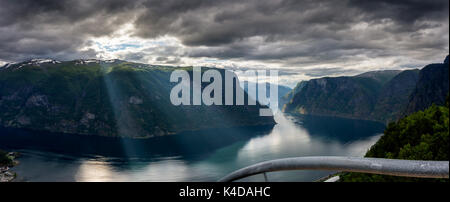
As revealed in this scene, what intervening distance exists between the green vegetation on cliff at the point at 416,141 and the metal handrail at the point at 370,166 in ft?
132

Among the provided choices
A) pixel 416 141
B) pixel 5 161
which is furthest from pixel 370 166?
pixel 5 161

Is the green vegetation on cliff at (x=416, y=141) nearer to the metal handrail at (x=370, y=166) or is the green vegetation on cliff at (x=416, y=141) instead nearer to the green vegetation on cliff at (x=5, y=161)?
the metal handrail at (x=370, y=166)

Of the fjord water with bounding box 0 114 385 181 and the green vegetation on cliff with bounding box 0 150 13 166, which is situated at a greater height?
the green vegetation on cliff with bounding box 0 150 13 166

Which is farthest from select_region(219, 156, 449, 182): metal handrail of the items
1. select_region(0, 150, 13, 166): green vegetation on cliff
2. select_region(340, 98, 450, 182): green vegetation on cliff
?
select_region(0, 150, 13, 166): green vegetation on cliff

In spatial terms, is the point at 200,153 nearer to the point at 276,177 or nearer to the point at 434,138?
the point at 276,177

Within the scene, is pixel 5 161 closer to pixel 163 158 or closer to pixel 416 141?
pixel 163 158

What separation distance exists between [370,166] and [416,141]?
190ft

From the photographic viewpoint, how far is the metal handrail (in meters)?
3.42

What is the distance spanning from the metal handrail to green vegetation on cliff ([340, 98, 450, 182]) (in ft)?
132

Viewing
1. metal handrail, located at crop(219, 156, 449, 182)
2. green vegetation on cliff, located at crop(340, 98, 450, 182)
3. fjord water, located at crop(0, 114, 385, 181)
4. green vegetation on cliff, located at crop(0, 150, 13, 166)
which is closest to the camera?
Result: metal handrail, located at crop(219, 156, 449, 182)

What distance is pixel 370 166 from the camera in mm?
3914

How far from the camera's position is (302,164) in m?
4.55

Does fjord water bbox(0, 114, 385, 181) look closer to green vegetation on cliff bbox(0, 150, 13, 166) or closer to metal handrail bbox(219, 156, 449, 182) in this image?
green vegetation on cliff bbox(0, 150, 13, 166)
